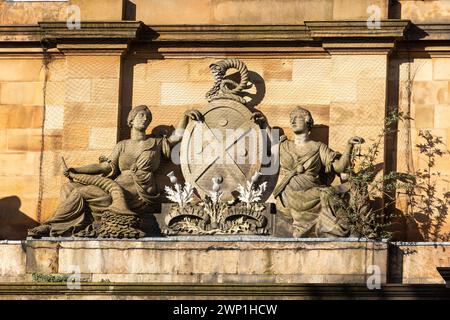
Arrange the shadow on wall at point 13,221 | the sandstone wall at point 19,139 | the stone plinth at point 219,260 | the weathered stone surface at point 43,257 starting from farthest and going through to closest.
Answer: the sandstone wall at point 19,139
the shadow on wall at point 13,221
the weathered stone surface at point 43,257
the stone plinth at point 219,260

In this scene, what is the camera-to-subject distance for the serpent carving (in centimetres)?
4281

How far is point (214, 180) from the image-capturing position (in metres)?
42.2

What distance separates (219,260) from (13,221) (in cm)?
359

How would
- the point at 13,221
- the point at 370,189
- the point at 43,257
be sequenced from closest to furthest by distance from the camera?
the point at 43,257
the point at 370,189
the point at 13,221

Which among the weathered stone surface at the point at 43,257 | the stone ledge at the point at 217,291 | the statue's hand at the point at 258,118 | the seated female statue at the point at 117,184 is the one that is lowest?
the stone ledge at the point at 217,291

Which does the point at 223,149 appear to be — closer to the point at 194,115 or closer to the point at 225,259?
the point at 194,115

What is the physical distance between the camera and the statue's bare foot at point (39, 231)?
4172 centimetres

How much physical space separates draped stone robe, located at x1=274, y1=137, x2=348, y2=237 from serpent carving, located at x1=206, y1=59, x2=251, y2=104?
1.05 metres

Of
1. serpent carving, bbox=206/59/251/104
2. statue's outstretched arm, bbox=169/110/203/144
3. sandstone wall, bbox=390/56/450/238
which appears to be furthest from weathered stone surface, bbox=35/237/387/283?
serpent carving, bbox=206/59/251/104

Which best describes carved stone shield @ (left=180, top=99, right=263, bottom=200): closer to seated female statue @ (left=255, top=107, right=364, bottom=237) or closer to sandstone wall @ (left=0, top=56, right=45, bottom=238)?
seated female statue @ (left=255, top=107, right=364, bottom=237)

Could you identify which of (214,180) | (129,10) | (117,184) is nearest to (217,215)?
(214,180)

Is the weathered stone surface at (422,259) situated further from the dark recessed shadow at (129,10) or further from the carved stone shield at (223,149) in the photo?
the dark recessed shadow at (129,10)

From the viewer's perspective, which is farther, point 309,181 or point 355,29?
point 355,29

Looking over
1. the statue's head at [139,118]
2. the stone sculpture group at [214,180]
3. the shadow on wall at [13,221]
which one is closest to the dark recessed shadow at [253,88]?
the stone sculpture group at [214,180]
